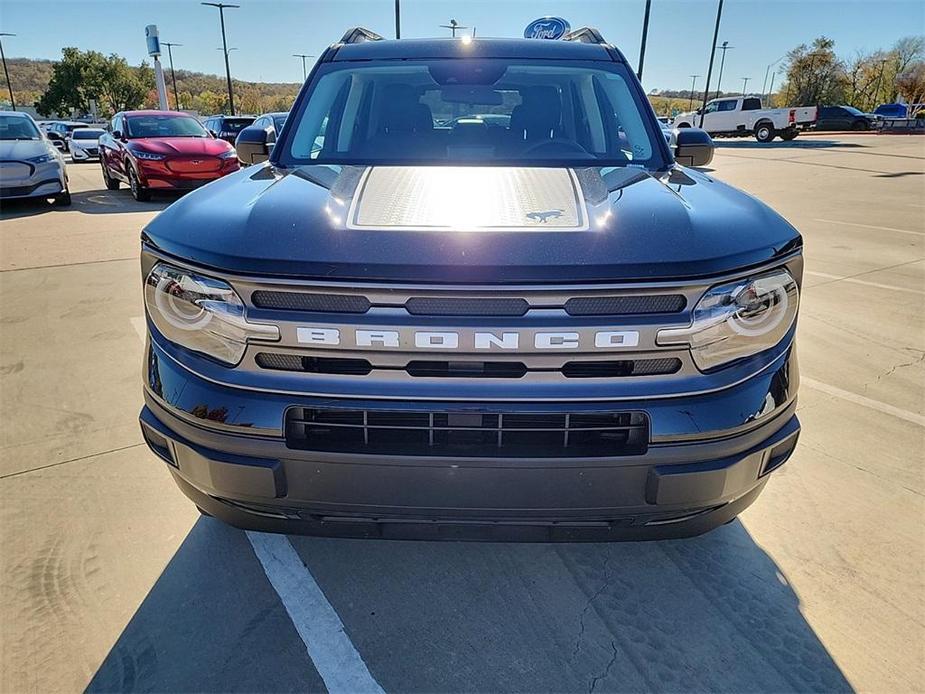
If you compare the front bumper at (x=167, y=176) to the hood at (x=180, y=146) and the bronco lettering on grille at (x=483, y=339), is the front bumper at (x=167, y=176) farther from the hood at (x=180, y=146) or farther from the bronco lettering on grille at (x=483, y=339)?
the bronco lettering on grille at (x=483, y=339)

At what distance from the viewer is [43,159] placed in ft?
32.9

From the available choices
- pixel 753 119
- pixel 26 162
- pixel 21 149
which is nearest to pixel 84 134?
pixel 21 149

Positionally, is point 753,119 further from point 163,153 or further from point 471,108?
point 471,108

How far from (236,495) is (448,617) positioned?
2.75 feet

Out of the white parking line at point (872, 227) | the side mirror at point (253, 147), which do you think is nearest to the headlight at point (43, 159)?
the side mirror at point (253, 147)

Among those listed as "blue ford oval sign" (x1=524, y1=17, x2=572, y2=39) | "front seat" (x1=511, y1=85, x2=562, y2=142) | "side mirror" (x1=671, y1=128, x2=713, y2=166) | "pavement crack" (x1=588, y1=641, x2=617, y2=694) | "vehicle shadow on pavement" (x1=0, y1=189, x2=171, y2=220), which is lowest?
"vehicle shadow on pavement" (x1=0, y1=189, x2=171, y2=220)

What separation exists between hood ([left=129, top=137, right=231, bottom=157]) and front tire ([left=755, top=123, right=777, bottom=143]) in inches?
1129

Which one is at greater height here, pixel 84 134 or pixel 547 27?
pixel 547 27

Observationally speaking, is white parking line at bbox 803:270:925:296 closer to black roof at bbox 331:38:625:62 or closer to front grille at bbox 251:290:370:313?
black roof at bbox 331:38:625:62

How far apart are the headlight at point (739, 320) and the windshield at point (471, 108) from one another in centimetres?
136

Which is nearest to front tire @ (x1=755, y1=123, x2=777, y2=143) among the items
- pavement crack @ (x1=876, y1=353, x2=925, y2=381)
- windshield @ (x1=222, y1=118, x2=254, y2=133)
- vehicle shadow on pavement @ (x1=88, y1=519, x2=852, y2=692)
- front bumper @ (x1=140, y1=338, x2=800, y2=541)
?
windshield @ (x1=222, y1=118, x2=254, y2=133)

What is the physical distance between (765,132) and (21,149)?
3189 centimetres

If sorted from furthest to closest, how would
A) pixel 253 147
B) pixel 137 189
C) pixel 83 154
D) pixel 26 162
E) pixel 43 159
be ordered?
1. pixel 83 154
2. pixel 137 189
3. pixel 43 159
4. pixel 26 162
5. pixel 253 147

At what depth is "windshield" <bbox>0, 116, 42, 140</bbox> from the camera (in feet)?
33.4
